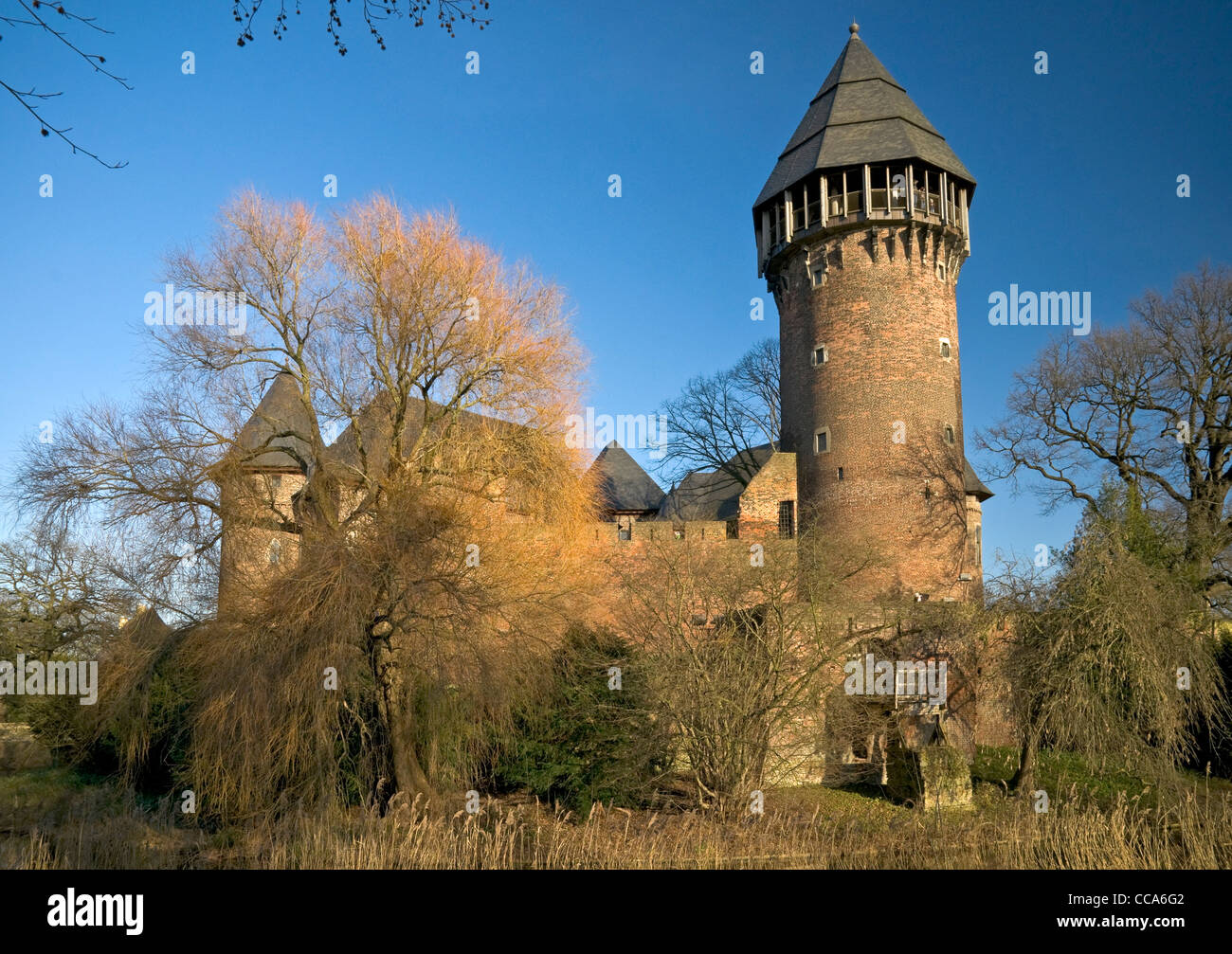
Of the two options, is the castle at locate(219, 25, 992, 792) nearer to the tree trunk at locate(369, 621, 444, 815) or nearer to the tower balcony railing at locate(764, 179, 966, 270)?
the tower balcony railing at locate(764, 179, 966, 270)

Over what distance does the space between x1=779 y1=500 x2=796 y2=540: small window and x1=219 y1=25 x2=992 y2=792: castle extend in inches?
2.2

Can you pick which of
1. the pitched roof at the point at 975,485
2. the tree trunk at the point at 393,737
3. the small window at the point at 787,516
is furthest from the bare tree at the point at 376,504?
the pitched roof at the point at 975,485

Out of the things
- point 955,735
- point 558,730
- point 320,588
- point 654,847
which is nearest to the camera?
point 654,847

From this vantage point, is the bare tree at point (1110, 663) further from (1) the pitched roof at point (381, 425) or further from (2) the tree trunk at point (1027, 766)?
(1) the pitched roof at point (381, 425)

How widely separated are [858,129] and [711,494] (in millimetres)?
11980

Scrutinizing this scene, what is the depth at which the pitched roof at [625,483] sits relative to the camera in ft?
93.6

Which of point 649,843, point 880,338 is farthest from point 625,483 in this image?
point 649,843

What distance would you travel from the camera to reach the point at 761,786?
1321cm

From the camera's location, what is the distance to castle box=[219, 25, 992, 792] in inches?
843

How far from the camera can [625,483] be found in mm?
29609

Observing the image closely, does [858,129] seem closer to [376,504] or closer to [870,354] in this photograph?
[870,354]
